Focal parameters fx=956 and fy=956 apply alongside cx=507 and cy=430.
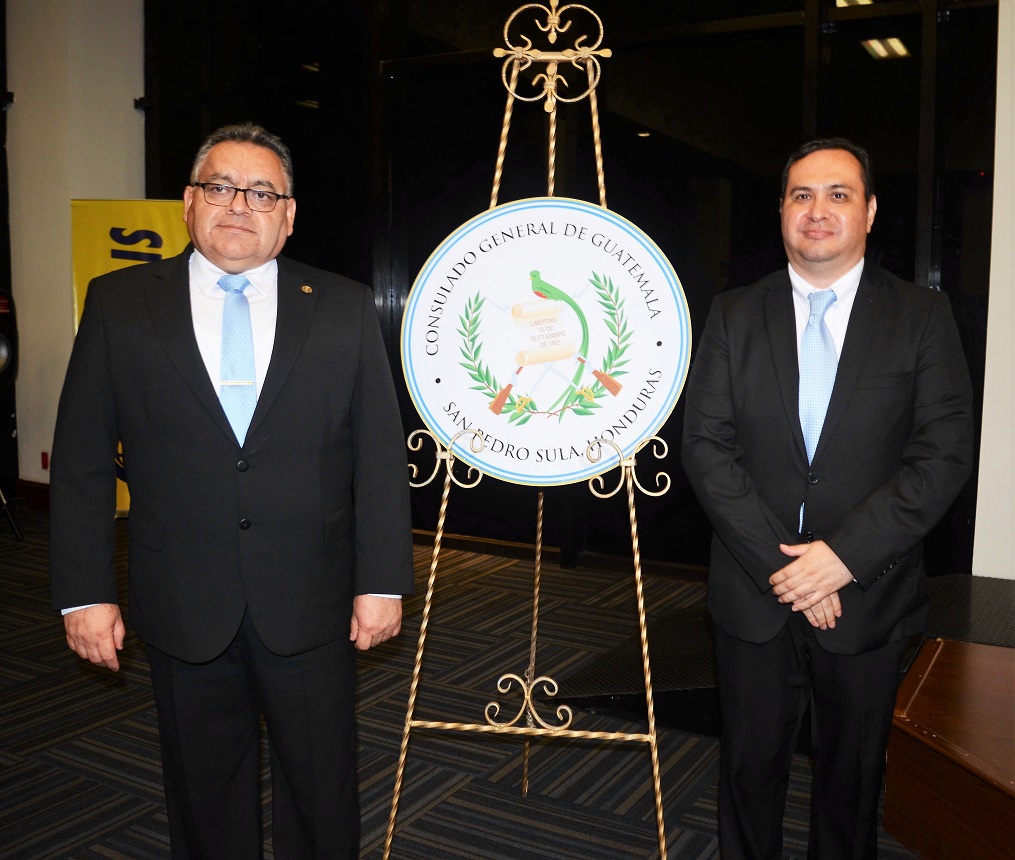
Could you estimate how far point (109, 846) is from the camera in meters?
2.49

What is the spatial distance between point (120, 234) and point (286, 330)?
444 centimetres

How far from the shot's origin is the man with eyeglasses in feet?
5.83

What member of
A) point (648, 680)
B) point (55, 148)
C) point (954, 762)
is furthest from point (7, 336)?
point (954, 762)

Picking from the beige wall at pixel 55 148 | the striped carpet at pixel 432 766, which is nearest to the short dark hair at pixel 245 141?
the striped carpet at pixel 432 766

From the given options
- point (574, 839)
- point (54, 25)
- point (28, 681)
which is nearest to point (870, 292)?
point (574, 839)

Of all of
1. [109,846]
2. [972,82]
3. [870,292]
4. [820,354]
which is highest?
[972,82]

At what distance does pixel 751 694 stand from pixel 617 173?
12.3 ft

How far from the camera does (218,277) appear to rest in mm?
1854

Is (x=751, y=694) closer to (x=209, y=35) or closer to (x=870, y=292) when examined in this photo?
(x=870, y=292)

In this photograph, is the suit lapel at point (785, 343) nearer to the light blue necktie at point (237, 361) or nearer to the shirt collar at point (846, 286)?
the shirt collar at point (846, 286)

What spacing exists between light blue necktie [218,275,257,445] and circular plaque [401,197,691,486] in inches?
16.8

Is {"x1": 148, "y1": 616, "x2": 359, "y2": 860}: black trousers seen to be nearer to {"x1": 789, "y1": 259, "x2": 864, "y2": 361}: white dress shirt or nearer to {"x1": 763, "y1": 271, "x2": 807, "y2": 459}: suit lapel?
{"x1": 763, "y1": 271, "x2": 807, "y2": 459}: suit lapel

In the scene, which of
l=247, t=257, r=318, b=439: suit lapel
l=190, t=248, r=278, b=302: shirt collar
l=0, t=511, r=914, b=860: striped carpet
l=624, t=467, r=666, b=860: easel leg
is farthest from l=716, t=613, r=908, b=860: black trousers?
l=190, t=248, r=278, b=302: shirt collar

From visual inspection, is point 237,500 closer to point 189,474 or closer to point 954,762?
point 189,474
